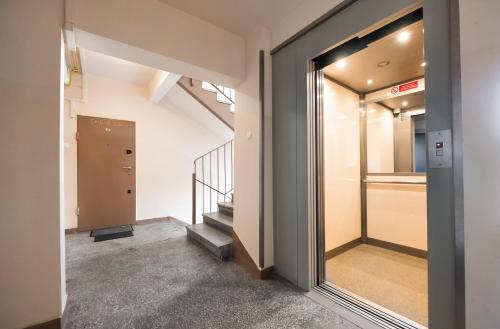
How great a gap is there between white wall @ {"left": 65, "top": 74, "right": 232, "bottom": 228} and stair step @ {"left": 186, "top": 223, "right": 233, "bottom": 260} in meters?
1.66

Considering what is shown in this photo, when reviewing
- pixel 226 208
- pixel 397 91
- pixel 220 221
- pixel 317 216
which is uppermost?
pixel 397 91

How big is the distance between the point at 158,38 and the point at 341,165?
2565 millimetres

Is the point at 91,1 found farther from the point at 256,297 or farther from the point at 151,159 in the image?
the point at 151,159

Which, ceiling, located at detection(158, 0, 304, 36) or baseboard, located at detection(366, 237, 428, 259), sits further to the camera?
baseboard, located at detection(366, 237, 428, 259)

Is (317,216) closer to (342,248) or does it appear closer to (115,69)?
(342,248)

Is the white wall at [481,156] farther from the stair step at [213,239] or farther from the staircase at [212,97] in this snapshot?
the staircase at [212,97]

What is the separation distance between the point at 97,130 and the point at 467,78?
16.1ft

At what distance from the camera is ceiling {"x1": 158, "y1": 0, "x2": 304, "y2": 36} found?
1.89 metres

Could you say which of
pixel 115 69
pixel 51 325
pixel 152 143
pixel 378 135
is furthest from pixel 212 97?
pixel 51 325

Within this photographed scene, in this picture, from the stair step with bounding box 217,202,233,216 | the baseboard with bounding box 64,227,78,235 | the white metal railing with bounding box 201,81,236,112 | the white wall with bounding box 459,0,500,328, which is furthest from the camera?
the white metal railing with bounding box 201,81,236,112

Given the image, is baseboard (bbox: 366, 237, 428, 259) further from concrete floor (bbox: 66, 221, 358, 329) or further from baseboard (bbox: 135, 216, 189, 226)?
baseboard (bbox: 135, 216, 189, 226)

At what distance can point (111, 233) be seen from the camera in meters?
3.57

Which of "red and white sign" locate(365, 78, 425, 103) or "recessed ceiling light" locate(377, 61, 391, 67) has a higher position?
"recessed ceiling light" locate(377, 61, 391, 67)

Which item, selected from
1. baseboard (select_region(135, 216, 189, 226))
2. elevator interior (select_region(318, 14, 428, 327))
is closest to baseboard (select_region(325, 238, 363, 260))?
elevator interior (select_region(318, 14, 428, 327))
